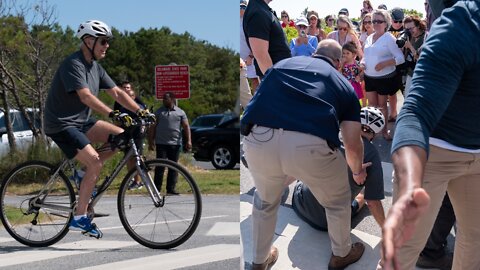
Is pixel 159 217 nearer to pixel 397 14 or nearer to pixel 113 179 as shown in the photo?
pixel 113 179

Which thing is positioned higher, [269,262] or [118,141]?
[118,141]

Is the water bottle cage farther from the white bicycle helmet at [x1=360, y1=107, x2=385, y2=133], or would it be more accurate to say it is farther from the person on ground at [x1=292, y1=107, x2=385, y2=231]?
the white bicycle helmet at [x1=360, y1=107, x2=385, y2=133]

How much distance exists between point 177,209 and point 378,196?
891 millimetres

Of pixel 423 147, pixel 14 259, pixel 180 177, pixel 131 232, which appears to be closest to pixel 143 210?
pixel 131 232

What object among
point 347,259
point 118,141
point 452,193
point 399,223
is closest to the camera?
point 399,223

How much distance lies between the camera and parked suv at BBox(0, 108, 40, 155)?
2.14m

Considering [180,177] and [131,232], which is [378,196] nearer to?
[180,177]

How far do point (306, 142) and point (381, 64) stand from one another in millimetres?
292

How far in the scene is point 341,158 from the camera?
207 cm

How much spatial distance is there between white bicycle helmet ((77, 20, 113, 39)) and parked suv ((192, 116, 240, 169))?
1.19 ft

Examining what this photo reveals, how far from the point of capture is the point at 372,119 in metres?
2.06

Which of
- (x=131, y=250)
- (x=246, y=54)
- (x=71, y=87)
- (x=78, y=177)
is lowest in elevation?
(x=131, y=250)

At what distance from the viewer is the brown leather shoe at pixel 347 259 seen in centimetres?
210

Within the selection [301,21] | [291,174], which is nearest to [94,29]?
[301,21]
